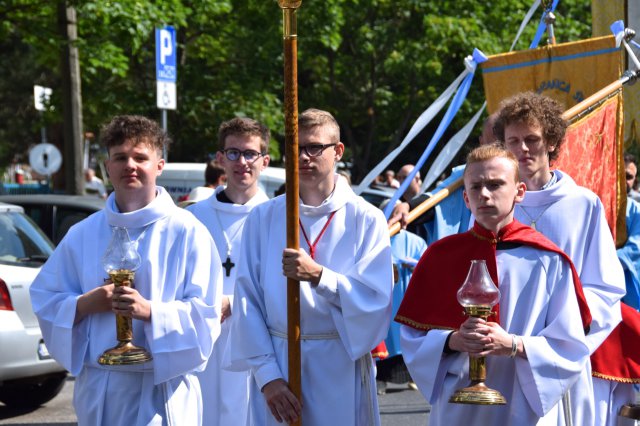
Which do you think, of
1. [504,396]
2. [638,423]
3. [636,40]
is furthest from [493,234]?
[636,40]

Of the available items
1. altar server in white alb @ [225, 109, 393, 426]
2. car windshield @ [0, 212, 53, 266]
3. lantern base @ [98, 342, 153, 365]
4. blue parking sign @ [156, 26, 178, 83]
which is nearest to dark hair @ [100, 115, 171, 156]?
altar server in white alb @ [225, 109, 393, 426]

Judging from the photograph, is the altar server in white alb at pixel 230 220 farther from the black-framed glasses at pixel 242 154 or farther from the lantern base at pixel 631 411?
the lantern base at pixel 631 411

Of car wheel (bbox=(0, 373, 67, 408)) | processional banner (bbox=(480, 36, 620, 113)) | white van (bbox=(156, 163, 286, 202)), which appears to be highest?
processional banner (bbox=(480, 36, 620, 113))

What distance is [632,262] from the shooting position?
6.09m

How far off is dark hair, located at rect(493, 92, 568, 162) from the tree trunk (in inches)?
485

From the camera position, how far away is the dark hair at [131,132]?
487 cm

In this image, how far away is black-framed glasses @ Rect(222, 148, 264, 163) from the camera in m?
6.43

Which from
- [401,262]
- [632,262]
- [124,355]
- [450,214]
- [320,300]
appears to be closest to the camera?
[124,355]

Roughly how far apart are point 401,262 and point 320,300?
5.30m

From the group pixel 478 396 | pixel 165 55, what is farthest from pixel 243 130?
pixel 165 55

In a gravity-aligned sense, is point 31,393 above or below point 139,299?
below

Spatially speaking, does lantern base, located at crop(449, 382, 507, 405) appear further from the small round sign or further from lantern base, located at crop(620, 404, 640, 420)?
the small round sign

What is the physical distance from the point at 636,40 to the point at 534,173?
2.89 meters

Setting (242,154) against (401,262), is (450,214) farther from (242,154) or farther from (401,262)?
(401,262)
